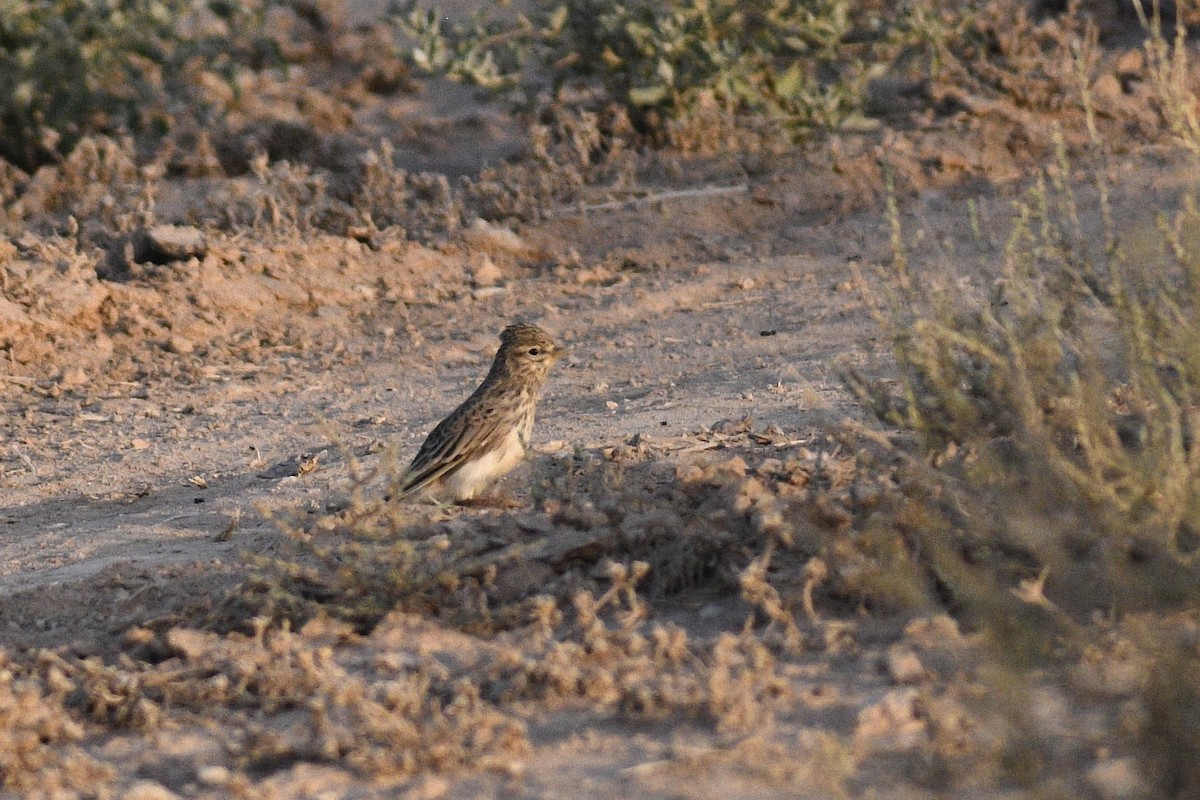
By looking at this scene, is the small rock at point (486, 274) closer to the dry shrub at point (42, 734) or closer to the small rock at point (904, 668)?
Result: the dry shrub at point (42, 734)

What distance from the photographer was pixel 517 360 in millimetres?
6672

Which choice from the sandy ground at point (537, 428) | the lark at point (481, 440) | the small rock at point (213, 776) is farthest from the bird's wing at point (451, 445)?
the small rock at point (213, 776)

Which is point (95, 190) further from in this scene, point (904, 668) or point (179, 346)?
point (904, 668)

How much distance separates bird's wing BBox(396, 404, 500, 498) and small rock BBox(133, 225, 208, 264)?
9.89 ft

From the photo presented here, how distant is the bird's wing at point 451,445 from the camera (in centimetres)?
612

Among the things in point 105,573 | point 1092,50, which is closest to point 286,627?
point 105,573

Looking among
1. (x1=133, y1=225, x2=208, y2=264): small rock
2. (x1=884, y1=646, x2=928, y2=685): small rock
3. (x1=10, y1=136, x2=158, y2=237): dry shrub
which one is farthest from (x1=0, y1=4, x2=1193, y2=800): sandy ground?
(x1=10, y1=136, x2=158, y2=237): dry shrub

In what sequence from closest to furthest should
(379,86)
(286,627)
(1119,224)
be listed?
(286,627)
(1119,224)
(379,86)

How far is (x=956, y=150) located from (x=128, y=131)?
4983 millimetres

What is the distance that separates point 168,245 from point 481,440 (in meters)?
3.33

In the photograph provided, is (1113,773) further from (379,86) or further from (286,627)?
(379,86)

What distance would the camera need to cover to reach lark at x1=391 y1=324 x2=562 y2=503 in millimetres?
6160

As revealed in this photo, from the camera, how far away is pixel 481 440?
6.24 meters

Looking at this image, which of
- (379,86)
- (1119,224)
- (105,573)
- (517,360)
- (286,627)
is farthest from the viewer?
(379,86)
